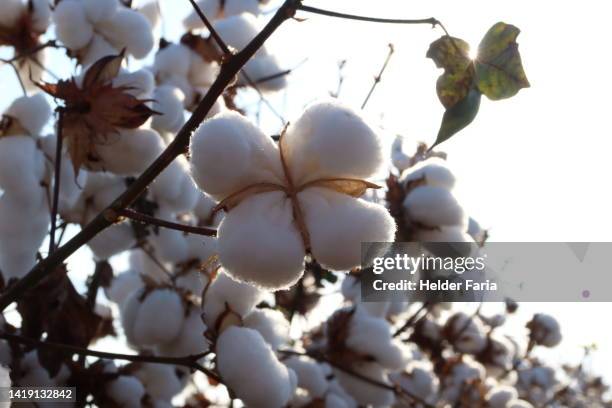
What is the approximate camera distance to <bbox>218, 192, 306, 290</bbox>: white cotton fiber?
705 millimetres

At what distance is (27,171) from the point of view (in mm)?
1354

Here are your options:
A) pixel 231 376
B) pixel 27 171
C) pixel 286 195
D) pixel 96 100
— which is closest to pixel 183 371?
pixel 27 171

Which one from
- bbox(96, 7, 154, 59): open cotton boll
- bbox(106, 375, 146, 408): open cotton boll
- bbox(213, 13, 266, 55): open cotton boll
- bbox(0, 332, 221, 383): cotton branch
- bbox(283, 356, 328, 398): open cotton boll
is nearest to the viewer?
bbox(0, 332, 221, 383): cotton branch

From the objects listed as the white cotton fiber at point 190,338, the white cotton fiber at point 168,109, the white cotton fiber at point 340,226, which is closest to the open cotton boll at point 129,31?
the white cotton fiber at point 168,109

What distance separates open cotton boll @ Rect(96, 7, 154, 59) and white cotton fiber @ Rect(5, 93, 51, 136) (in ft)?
1.17

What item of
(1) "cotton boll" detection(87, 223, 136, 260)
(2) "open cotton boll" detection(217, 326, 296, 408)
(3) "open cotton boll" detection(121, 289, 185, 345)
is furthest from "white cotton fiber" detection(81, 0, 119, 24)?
(2) "open cotton boll" detection(217, 326, 296, 408)

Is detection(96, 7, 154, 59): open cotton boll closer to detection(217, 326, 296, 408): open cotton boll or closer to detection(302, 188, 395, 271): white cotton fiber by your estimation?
detection(217, 326, 296, 408): open cotton boll

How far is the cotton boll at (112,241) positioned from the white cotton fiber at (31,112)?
383 mm

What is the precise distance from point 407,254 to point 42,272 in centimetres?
80

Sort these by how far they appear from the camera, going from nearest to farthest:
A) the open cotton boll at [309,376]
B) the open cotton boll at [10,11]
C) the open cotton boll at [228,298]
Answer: the open cotton boll at [228,298]
the open cotton boll at [10,11]
the open cotton boll at [309,376]

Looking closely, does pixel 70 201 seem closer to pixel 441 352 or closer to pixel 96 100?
pixel 96 100

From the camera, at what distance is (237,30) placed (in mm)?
1926

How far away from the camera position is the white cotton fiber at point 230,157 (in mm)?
716

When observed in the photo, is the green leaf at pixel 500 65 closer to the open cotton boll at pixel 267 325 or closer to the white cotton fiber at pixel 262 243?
the white cotton fiber at pixel 262 243
